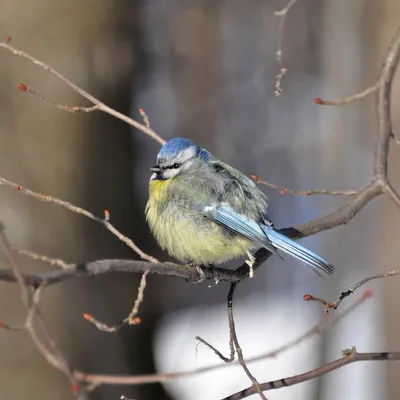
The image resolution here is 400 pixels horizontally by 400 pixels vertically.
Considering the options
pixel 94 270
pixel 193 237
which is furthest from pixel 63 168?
pixel 94 270

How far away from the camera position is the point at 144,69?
4828 mm

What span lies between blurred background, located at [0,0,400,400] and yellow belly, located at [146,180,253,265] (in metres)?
0.36

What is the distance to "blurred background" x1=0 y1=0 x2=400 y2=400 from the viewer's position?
11.0ft

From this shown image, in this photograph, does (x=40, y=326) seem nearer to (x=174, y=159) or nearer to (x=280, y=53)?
(x=280, y=53)

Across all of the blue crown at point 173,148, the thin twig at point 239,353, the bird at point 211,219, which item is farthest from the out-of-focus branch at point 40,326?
the blue crown at point 173,148

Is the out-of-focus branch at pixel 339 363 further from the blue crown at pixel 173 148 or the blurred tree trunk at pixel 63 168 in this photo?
the blurred tree trunk at pixel 63 168

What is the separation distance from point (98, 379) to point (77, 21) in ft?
9.49

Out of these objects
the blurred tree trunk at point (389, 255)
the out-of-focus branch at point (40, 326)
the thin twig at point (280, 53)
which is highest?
the blurred tree trunk at point (389, 255)

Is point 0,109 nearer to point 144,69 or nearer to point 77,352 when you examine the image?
point 77,352

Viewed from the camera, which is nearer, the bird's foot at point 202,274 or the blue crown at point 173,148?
the bird's foot at point 202,274

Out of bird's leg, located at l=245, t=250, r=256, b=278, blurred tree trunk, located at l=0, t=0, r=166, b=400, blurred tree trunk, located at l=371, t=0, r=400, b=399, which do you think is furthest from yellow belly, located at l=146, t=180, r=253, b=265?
blurred tree trunk, located at l=371, t=0, r=400, b=399

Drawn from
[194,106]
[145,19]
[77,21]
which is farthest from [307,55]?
[77,21]

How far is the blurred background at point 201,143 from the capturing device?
336 centimetres

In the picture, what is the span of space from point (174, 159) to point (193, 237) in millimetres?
330
